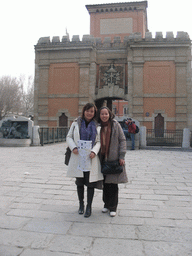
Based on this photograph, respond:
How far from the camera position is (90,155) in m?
3.26

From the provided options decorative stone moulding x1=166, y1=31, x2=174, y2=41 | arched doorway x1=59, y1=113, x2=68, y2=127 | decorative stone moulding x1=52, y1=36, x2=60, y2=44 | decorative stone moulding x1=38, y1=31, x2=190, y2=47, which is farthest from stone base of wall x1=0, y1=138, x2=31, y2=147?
decorative stone moulding x1=166, y1=31, x2=174, y2=41

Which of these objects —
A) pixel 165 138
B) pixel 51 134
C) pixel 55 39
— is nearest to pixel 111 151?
pixel 51 134

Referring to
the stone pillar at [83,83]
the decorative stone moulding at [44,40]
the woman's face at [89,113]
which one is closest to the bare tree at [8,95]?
the decorative stone moulding at [44,40]

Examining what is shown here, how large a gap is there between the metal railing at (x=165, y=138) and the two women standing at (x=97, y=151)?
41.9 ft

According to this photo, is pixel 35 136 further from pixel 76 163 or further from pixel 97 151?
pixel 97 151

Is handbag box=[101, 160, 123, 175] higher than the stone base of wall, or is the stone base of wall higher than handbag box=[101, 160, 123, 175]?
handbag box=[101, 160, 123, 175]

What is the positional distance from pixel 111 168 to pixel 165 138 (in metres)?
13.9

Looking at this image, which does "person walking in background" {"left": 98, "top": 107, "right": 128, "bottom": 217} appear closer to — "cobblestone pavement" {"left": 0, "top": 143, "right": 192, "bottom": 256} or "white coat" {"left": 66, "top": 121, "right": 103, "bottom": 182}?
"white coat" {"left": 66, "top": 121, "right": 103, "bottom": 182}

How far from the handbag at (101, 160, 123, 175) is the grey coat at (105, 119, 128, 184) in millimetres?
84

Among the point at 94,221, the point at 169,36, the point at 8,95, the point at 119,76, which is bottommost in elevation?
the point at 94,221

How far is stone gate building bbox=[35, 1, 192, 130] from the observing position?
826 inches

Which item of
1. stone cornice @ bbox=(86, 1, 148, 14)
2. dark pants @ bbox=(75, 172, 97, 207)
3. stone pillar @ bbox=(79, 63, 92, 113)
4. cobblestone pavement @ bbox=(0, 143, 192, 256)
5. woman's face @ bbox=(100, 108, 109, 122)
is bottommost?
cobblestone pavement @ bbox=(0, 143, 192, 256)

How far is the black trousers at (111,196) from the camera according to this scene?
3.43 meters

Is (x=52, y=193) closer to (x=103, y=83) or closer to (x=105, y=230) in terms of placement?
(x=105, y=230)
